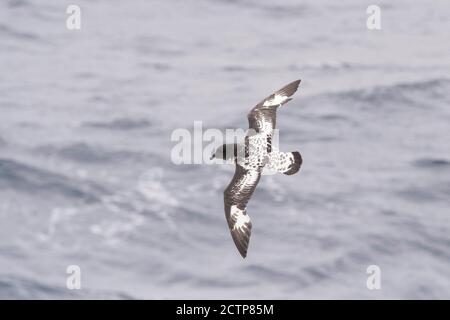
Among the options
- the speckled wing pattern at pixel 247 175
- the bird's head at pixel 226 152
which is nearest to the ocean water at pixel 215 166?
the speckled wing pattern at pixel 247 175

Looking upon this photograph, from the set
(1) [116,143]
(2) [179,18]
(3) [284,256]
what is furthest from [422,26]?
(3) [284,256]

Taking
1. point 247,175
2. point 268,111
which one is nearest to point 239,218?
point 247,175

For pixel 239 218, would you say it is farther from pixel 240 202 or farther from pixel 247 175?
pixel 247 175

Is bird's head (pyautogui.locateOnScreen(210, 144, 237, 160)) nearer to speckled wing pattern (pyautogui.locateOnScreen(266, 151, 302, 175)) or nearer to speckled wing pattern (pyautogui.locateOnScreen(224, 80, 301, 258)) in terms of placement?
speckled wing pattern (pyautogui.locateOnScreen(224, 80, 301, 258))

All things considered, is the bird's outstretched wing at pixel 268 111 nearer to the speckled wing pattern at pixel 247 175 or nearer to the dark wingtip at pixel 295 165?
the speckled wing pattern at pixel 247 175

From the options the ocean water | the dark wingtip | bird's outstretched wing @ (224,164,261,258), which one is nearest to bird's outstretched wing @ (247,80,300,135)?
bird's outstretched wing @ (224,164,261,258)
